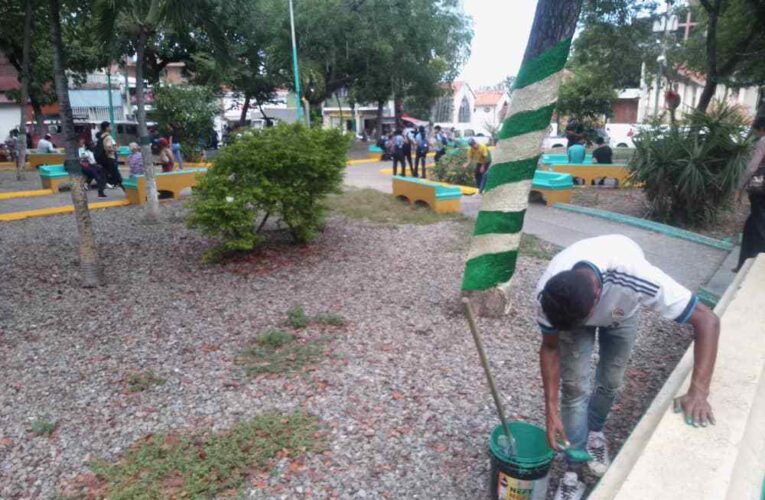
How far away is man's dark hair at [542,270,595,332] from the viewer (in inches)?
86.7

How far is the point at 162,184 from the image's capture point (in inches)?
481

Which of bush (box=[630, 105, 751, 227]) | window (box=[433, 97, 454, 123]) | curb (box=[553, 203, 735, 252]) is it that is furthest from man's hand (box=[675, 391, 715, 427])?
window (box=[433, 97, 454, 123])

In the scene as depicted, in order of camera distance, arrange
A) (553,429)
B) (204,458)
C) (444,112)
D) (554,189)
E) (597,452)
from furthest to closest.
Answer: (444,112) < (554,189) < (204,458) < (597,452) < (553,429)

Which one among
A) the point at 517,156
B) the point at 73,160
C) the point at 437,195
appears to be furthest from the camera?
the point at 437,195

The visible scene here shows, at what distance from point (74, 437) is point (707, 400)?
3.49 metres

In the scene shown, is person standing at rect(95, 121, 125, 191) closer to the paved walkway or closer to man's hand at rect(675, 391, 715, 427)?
the paved walkway

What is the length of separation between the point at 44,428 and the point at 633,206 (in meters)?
10.6

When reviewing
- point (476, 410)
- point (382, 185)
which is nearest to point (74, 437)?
point (476, 410)

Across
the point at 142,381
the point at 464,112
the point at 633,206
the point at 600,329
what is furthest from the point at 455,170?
the point at 464,112

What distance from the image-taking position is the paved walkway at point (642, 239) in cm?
684

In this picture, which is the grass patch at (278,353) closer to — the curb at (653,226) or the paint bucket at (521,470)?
the paint bucket at (521,470)

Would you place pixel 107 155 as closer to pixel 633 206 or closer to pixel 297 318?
pixel 297 318

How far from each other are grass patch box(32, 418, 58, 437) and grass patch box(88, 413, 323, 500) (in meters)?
0.54

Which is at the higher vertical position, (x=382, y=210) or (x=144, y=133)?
(x=144, y=133)
